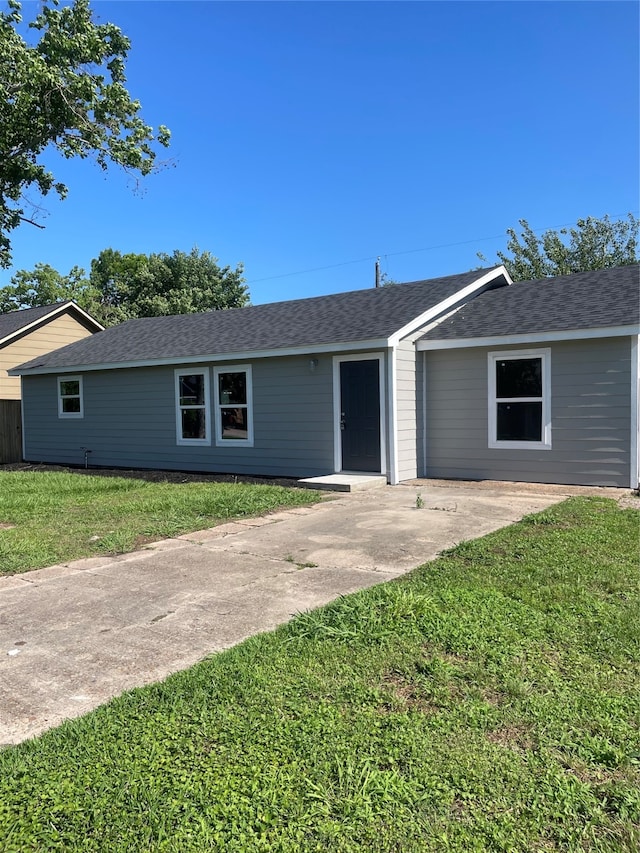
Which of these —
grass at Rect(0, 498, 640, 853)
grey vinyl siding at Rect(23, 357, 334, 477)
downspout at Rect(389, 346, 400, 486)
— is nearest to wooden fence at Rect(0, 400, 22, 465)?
grey vinyl siding at Rect(23, 357, 334, 477)

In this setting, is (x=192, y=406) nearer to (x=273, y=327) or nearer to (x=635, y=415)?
(x=273, y=327)

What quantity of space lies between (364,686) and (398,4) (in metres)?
12.5

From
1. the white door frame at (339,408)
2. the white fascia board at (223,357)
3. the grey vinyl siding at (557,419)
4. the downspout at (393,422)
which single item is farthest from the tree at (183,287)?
the downspout at (393,422)

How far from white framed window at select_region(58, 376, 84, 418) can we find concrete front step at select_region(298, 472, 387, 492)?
7.91m

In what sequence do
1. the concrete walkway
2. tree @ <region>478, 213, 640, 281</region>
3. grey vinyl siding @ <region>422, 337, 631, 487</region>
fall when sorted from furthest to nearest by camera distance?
1. tree @ <region>478, 213, 640, 281</region>
2. grey vinyl siding @ <region>422, 337, 631, 487</region>
3. the concrete walkway

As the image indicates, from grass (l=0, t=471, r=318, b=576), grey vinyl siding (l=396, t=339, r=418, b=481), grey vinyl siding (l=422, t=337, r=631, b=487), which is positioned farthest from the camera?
grey vinyl siding (l=396, t=339, r=418, b=481)

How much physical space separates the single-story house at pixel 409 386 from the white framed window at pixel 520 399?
20mm

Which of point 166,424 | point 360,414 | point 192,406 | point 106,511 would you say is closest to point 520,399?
point 360,414

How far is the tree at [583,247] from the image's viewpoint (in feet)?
99.7

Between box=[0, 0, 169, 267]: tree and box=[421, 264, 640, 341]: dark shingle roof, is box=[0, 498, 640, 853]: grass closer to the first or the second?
box=[421, 264, 640, 341]: dark shingle roof

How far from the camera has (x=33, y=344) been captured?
20.5 metres

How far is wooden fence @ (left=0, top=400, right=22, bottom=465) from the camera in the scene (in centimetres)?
1750

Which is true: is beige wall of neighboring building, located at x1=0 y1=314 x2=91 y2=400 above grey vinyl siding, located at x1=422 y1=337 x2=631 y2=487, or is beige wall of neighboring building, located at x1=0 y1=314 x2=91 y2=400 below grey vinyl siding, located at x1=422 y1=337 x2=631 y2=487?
above

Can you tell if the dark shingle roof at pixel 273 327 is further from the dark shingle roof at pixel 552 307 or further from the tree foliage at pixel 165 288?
Result: the tree foliage at pixel 165 288
